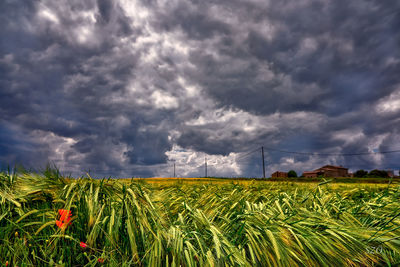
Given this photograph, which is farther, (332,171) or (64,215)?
(332,171)

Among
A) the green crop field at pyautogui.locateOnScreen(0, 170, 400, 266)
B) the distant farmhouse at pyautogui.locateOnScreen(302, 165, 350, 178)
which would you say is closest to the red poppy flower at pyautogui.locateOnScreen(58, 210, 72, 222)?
the green crop field at pyautogui.locateOnScreen(0, 170, 400, 266)

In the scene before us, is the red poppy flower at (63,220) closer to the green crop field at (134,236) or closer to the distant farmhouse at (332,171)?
the green crop field at (134,236)

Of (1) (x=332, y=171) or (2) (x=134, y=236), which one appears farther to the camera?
(1) (x=332, y=171)

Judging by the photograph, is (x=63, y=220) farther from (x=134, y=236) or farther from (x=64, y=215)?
(x=134, y=236)

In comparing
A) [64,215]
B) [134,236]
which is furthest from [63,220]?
[134,236]

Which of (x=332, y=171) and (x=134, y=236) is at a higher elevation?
(x=332, y=171)

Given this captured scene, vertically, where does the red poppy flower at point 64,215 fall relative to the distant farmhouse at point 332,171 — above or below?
below

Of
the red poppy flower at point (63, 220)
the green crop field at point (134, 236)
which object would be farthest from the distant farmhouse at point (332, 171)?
the red poppy flower at point (63, 220)

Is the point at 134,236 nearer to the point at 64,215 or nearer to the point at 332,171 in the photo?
the point at 64,215

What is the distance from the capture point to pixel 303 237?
8.11 ft

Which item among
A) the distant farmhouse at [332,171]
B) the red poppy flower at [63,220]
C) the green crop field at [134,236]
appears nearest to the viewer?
the green crop field at [134,236]

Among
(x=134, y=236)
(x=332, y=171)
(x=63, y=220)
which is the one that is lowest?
(x=134, y=236)

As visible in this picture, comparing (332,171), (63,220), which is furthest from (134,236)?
(332,171)

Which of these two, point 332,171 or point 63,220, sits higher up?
point 332,171
